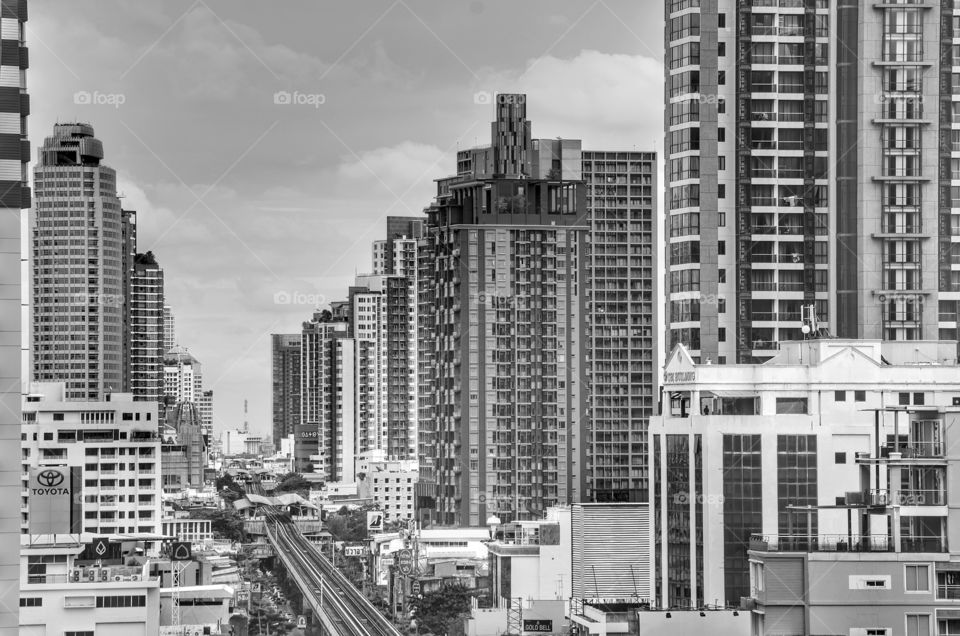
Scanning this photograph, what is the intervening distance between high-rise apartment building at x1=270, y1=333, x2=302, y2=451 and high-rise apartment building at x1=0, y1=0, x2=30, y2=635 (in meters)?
143

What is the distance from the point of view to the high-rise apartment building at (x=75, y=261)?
10425 cm

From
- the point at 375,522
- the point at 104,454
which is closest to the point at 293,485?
the point at 375,522

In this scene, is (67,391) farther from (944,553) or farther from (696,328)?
(944,553)

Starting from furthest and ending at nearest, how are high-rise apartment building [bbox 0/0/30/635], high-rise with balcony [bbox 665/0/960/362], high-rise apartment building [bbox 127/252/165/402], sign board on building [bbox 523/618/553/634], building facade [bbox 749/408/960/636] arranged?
high-rise apartment building [bbox 127/252/165/402], sign board on building [bbox 523/618/553/634], high-rise with balcony [bbox 665/0/960/362], high-rise apartment building [bbox 0/0/30/635], building facade [bbox 749/408/960/636]

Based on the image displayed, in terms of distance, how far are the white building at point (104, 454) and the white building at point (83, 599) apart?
2371 centimetres

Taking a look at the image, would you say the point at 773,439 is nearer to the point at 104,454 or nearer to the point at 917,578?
the point at 917,578

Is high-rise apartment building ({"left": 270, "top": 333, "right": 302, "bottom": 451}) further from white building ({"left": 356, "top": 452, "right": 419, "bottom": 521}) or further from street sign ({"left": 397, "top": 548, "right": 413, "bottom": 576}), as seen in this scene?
street sign ({"left": 397, "top": 548, "right": 413, "bottom": 576})

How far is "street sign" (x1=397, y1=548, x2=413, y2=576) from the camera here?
6686 centimetres

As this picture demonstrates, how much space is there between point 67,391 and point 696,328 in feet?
224

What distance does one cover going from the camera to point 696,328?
1576 inches

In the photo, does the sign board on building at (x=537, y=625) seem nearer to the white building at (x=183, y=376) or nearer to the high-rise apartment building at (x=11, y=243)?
the high-rise apartment building at (x=11, y=243)

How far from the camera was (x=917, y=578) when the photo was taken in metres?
22.9

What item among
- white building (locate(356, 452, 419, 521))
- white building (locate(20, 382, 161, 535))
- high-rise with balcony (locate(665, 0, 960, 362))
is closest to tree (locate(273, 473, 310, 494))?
white building (locate(356, 452, 419, 521))

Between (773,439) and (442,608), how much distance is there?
24.3m
